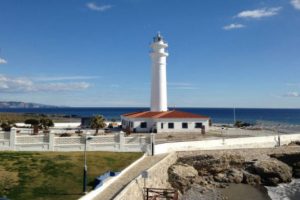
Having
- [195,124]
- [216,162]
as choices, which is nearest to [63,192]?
[216,162]

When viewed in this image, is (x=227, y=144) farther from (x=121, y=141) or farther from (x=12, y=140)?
(x=12, y=140)

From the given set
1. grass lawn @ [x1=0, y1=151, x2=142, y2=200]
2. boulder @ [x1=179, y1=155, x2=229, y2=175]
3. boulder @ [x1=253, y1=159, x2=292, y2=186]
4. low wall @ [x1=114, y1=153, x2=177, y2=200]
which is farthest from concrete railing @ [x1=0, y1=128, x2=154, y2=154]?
boulder @ [x1=253, y1=159, x2=292, y2=186]

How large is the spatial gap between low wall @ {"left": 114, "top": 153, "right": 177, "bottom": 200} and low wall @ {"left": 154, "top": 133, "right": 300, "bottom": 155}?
1.14m

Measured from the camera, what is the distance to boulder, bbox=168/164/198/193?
93.5 ft

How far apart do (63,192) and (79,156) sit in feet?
23.5

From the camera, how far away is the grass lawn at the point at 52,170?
19.6 m

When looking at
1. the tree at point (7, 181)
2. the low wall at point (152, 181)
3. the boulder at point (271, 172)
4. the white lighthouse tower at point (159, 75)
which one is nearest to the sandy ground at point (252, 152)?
the boulder at point (271, 172)

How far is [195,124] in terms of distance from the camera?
4453 centimetres

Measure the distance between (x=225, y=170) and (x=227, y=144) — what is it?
4.48 m

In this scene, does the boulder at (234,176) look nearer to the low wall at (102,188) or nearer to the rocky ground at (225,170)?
the rocky ground at (225,170)

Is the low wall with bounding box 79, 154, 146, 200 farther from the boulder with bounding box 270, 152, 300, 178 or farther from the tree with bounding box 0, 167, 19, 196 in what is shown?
the boulder with bounding box 270, 152, 300, 178

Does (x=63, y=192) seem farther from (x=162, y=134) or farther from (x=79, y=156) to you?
(x=162, y=134)

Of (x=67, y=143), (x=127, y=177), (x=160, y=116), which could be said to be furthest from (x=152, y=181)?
(x=160, y=116)

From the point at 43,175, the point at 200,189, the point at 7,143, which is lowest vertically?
the point at 200,189
